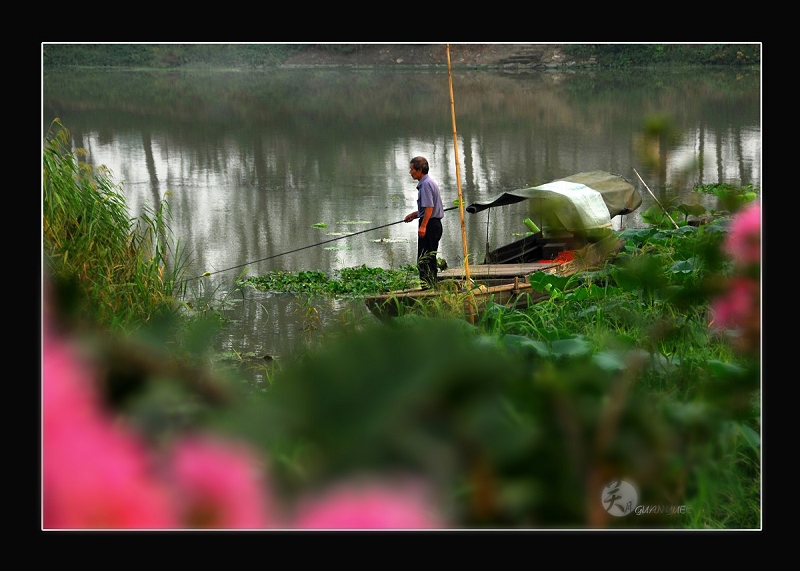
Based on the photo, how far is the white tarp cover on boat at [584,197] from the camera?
477 centimetres

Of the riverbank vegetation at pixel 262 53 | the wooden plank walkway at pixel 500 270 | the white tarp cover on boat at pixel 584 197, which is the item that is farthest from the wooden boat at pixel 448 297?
the riverbank vegetation at pixel 262 53

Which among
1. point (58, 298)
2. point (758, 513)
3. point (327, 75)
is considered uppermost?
point (327, 75)

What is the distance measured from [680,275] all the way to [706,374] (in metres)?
0.16

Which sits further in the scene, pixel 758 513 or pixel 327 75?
pixel 327 75

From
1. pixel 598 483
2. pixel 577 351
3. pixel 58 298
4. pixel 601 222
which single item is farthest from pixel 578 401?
pixel 601 222

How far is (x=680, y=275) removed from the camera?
144cm

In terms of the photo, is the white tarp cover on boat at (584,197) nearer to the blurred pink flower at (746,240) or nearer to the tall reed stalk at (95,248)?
the tall reed stalk at (95,248)

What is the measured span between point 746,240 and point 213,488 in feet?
2.88

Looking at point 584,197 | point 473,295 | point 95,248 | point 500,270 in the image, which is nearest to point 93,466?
point 95,248

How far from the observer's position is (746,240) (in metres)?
1.18

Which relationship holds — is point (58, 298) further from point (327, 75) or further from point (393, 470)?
point (327, 75)

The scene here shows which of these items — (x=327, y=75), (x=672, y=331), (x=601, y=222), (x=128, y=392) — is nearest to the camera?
(x=128, y=392)

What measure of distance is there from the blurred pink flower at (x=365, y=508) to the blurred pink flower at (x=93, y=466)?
9 cm

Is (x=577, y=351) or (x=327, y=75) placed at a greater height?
(x=327, y=75)
